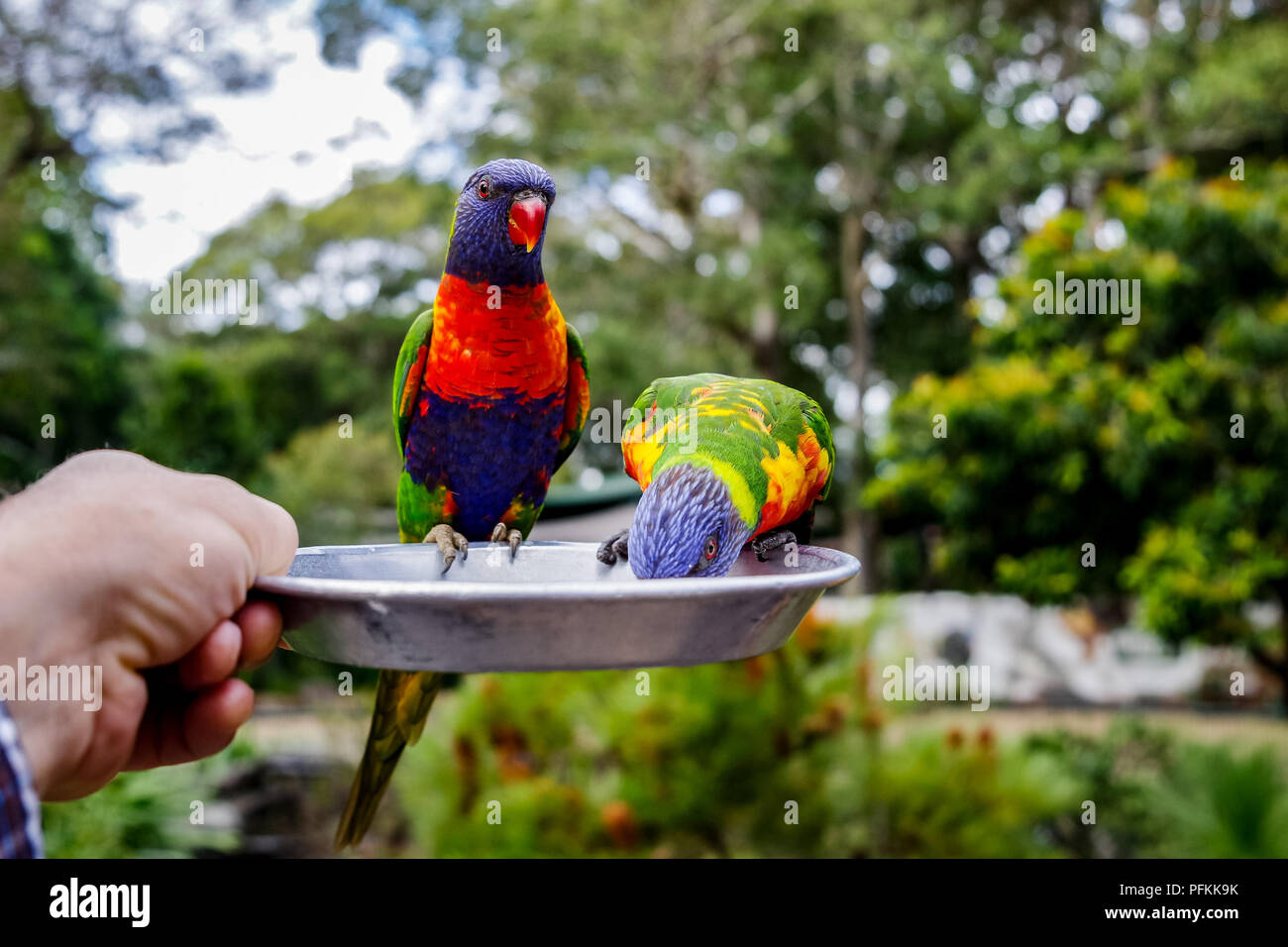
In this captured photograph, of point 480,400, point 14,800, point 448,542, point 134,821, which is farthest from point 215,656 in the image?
point 134,821

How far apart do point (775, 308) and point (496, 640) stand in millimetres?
2607

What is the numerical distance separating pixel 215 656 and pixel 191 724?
0.40 feet

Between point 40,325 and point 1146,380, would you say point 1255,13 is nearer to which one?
point 1146,380

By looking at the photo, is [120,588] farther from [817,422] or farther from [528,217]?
[817,422]

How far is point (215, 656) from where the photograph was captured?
0.61m

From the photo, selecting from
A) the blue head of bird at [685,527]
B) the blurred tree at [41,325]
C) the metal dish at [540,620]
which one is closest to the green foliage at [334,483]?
the blurred tree at [41,325]

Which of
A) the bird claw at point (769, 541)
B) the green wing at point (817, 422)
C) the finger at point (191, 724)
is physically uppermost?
the green wing at point (817, 422)

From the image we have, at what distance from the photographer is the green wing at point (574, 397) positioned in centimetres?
101

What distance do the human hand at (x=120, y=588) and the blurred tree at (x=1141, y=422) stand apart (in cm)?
296

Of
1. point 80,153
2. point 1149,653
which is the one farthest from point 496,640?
point 1149,653

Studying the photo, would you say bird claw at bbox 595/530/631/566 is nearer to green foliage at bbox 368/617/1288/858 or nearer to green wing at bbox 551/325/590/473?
green wing at bbox 551/325/590/473

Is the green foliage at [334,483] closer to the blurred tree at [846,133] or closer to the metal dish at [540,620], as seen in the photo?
the blurred tree at [846,133]

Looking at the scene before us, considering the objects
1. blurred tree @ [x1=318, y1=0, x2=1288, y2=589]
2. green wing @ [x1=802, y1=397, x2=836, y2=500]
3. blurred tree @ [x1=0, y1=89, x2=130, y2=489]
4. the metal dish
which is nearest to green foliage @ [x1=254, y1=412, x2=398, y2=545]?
blurred tree @ [x1=0, y1=89, x2=130, y2=489]

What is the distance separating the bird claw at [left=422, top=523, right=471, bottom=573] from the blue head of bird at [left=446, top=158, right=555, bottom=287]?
0.25 metres
